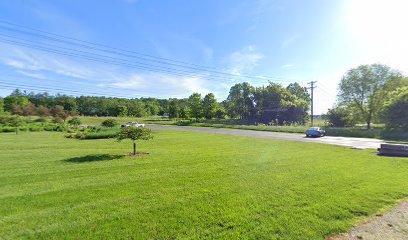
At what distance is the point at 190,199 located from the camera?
16.4ft

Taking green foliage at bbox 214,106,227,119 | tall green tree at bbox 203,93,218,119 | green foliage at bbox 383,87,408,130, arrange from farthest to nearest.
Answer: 1. green foliage at bbox 214,106,227,119
2. tall green tree at bbox 203,93,218,119
3. green foliage at bbox 383,87,408,130

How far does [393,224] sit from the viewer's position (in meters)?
3.96

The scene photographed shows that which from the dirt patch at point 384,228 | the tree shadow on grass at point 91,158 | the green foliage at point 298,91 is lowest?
the tree shadow on grass at point 91,158

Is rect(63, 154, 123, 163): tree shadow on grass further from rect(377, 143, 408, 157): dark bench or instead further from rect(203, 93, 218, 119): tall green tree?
rect(203, 93, 218, 119): tall green tree

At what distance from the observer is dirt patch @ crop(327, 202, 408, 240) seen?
138 inches

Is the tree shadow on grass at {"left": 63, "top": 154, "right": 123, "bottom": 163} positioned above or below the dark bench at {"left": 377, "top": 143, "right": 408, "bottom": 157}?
below

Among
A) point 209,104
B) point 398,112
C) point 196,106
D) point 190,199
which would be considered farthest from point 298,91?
point 190,199

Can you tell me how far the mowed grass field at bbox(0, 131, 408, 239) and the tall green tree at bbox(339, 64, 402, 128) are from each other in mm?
38627

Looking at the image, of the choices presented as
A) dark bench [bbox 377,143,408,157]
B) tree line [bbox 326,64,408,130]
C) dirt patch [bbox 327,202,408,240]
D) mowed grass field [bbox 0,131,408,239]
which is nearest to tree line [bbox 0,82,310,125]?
tree line [bbox 326,64,408,130]

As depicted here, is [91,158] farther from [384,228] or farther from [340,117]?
[340,117]

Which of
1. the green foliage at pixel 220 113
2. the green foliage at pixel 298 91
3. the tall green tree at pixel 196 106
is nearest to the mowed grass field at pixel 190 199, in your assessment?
the tall green tree at pixel 196 106

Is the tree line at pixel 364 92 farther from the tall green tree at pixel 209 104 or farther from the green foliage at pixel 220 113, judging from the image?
the green foliage at pixel 220 113

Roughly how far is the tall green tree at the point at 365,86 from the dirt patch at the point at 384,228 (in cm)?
4257

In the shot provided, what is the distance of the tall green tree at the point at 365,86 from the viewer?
37.0 metres
